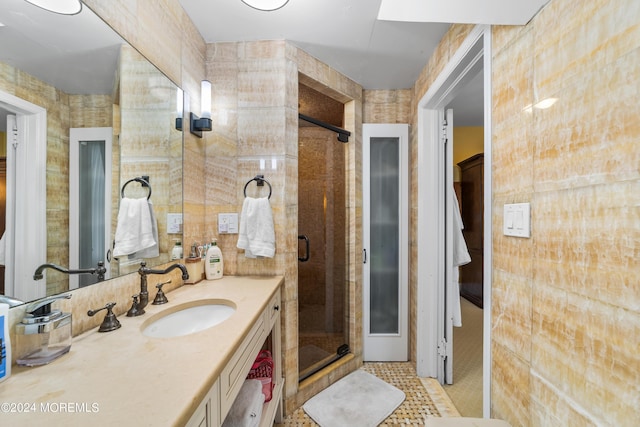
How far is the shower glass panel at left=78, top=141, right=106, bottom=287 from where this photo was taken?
34.1 inches

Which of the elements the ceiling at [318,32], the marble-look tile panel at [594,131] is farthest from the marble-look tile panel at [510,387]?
the ceiling at [318,32]

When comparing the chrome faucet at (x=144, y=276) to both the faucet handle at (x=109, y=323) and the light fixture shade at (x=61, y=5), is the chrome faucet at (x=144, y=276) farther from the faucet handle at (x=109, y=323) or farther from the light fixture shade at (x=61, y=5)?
the light fixture shade at (x=61, y=5)

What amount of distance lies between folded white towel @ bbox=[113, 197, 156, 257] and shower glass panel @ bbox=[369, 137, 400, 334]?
1637 millimetres

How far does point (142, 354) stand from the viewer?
2.37 ft

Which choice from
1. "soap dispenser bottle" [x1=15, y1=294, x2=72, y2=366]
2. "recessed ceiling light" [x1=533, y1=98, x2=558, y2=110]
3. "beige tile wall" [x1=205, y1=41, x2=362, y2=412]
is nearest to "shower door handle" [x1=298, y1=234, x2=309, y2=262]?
"beige tile wall" [x1=205, y1=41, x2=362, y2=412]

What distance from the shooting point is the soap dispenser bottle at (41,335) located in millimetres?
666

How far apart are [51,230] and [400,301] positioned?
2195 millimetres

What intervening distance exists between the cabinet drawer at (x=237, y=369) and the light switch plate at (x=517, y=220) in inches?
41.5

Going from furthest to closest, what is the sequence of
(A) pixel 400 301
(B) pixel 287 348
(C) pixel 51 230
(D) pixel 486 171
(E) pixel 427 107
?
(A) pixel 400 301, (E) pixel 427 107, (B) pixel 287 348, (D) pixel 486 171, (C) pixel 51 230

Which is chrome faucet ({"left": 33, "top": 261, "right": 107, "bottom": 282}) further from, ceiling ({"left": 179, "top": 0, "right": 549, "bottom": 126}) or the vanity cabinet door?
ceiling ({"left": 179, "top": 0, "right": 549, "bottom": 126})

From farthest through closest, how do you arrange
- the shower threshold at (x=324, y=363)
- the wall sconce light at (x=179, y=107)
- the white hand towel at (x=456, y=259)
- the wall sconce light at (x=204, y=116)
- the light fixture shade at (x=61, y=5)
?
the white hand towel at (x=456, y=259) → the shower threshold at (x=324, y=363) → the wall sconce light at (x=204, y=116) → the wall sconce light at (x=179, y=107) → the light fixture shade at (x=61, y=5)

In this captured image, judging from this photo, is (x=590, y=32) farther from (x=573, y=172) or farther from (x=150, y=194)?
(x=150, y=194)

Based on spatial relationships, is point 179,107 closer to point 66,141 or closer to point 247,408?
point 66,141

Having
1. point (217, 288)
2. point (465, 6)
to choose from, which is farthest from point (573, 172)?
point (217, 288)
